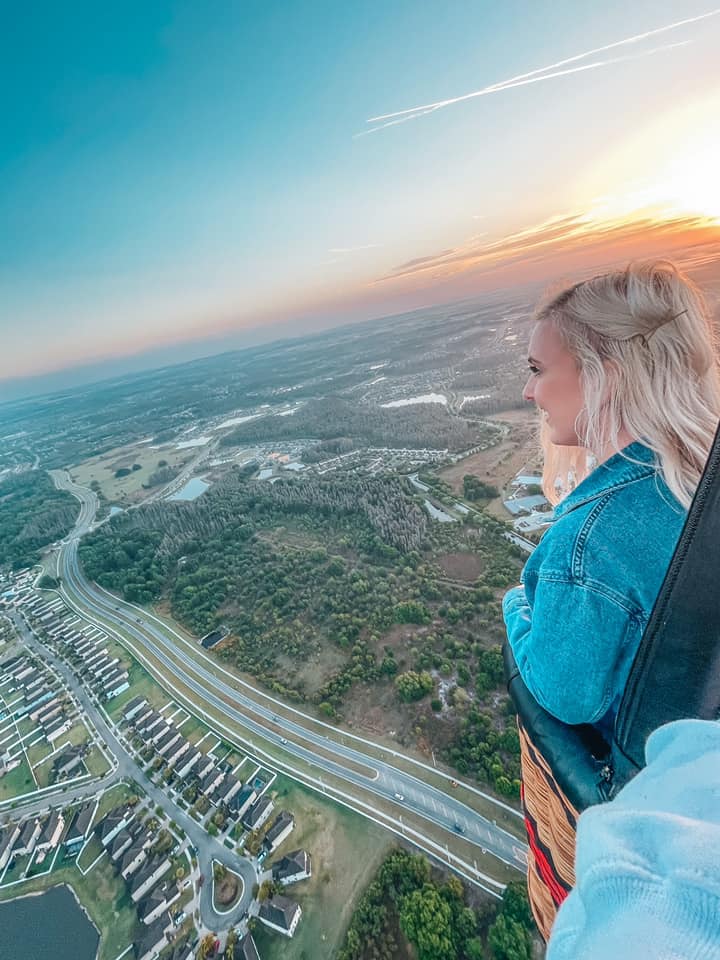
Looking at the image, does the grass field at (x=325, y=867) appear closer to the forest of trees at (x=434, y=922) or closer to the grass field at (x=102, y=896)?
the forest of trees at (x=434, y=922)

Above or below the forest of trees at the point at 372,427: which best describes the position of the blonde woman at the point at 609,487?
above

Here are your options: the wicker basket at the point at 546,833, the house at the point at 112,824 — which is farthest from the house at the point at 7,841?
the wicker basket at the point at 546,833

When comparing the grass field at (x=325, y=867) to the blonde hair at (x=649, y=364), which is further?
the grass field at (x=325, y=867)

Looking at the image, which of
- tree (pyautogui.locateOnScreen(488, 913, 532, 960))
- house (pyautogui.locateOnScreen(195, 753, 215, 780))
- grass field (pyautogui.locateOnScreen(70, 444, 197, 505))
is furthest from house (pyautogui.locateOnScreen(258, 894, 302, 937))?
grass field (pyautogui.locateOnScreen(70, 444, 197, 505))

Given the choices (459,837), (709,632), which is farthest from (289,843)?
(709,632)

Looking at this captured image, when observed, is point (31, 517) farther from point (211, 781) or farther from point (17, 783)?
point (211, 781)

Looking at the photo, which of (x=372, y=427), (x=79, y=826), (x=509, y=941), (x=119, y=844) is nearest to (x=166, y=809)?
(x=119, y=844)

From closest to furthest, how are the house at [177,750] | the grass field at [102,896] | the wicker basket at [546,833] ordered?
1. the wicker basket at [546,833]
2. the grass field at [102,896]
3. the house at [177,750]
